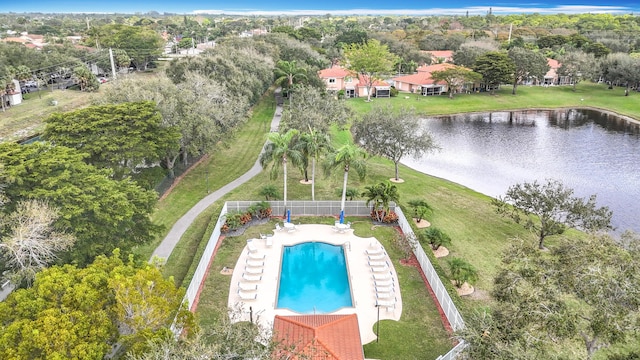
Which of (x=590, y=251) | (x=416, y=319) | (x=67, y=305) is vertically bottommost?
(x=416, y=319)

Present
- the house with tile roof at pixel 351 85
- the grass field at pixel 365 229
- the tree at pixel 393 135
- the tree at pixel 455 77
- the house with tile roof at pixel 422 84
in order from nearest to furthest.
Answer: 1. the grass field at pixel 365 229
2. the tree at pixel 393 135
3. the tree at pixel 455 77
4. the house with tile roof at pixel 351 85
5. the house with tile roof at pixel 422 84

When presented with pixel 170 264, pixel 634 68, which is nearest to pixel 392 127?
pixel 170 264

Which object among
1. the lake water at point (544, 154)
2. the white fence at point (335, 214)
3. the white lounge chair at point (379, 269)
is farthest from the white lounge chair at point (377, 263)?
the lake water at point (544, 154)

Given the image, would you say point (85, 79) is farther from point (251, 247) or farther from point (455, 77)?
point (455, 77)

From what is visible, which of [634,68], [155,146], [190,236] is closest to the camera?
[190,236]

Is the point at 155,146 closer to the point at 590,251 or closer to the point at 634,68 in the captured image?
the point at 590,251

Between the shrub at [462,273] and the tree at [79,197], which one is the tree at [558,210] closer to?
the shrub at [462,273]
